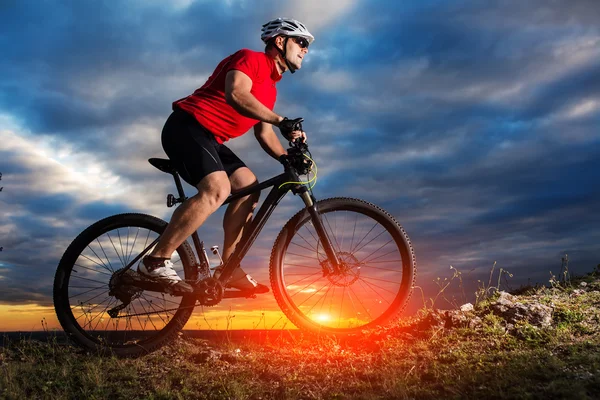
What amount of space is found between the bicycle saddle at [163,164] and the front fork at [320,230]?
56.7 inches

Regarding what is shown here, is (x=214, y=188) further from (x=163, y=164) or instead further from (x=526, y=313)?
(x=526, y=313)

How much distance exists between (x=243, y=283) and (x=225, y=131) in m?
1.68

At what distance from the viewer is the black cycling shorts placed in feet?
16.9

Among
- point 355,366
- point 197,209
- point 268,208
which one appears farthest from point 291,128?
point 355,366

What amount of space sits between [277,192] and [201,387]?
2.14 m

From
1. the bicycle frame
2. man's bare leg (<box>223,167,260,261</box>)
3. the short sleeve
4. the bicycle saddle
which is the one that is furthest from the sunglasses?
the bicycle saddle

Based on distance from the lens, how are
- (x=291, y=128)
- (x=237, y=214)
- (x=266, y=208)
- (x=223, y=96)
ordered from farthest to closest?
(x=237, y=214) → (x=266, y=208) → (x=223, y=96) → (x=291, y=128)

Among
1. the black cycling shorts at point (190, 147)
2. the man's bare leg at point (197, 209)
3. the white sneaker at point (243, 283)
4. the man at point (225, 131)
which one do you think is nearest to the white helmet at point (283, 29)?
the man at point (225, 131)

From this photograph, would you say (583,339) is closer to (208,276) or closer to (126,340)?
(208,276)

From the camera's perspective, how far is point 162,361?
5.30 meters

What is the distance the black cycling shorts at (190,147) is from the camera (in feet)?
16.9

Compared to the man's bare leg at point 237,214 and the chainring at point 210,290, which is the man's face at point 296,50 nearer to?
the man's bare leg at point 237,214

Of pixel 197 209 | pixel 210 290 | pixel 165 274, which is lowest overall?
pixel 210 290

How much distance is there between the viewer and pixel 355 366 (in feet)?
15.3
